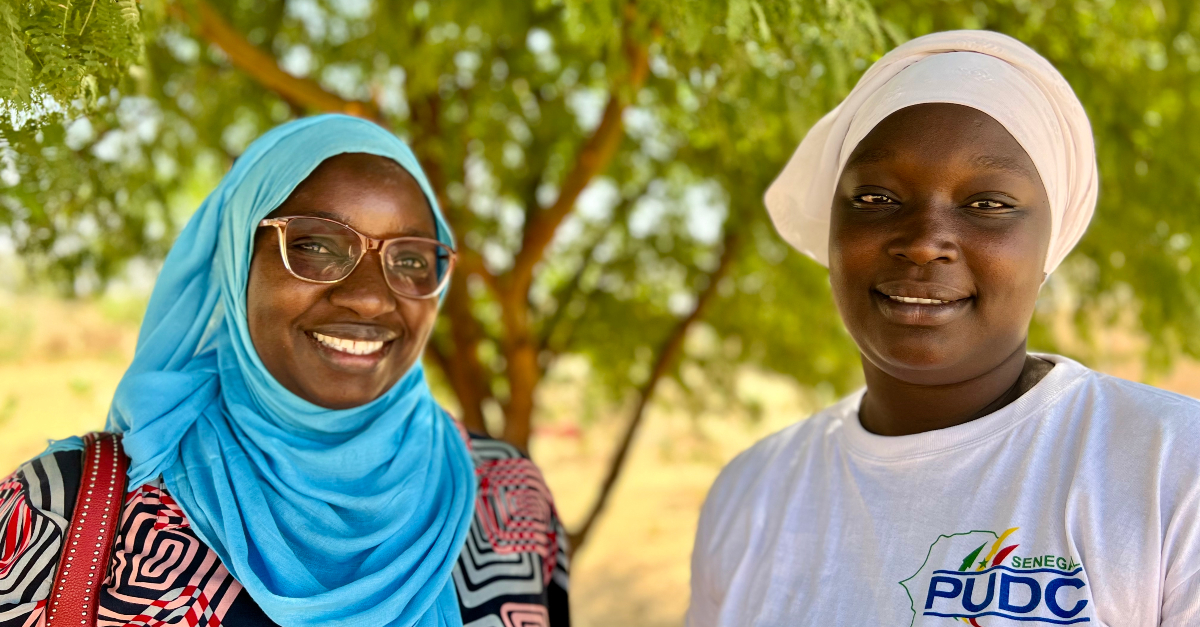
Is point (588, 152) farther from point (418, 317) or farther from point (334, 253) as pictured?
point (334, 253)

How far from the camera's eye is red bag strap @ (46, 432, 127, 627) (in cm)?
184

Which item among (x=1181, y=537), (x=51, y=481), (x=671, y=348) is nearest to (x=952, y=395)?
(x=1181, y=537)

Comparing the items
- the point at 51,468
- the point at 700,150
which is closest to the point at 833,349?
the point at 700,150

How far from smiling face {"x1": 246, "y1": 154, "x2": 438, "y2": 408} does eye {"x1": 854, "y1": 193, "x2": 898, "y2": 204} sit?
1.10m

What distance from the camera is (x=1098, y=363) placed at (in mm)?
5688

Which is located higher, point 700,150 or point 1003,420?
point 700,150

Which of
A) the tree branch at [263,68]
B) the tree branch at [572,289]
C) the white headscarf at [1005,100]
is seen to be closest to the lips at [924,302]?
the white headscarf at [1005,100]

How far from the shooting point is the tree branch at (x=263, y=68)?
3.79 m

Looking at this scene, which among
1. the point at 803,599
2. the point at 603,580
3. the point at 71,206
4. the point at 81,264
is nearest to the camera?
the point at 803,599

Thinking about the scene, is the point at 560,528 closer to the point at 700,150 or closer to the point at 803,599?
the point at 803,599

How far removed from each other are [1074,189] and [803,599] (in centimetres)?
105

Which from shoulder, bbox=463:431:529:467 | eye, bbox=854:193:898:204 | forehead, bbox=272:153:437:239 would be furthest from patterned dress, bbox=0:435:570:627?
eye, bbox=854:193:898:204

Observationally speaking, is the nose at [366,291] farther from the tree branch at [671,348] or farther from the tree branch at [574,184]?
the tree branch at [671,348]

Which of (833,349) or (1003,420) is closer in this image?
(1003,420)
